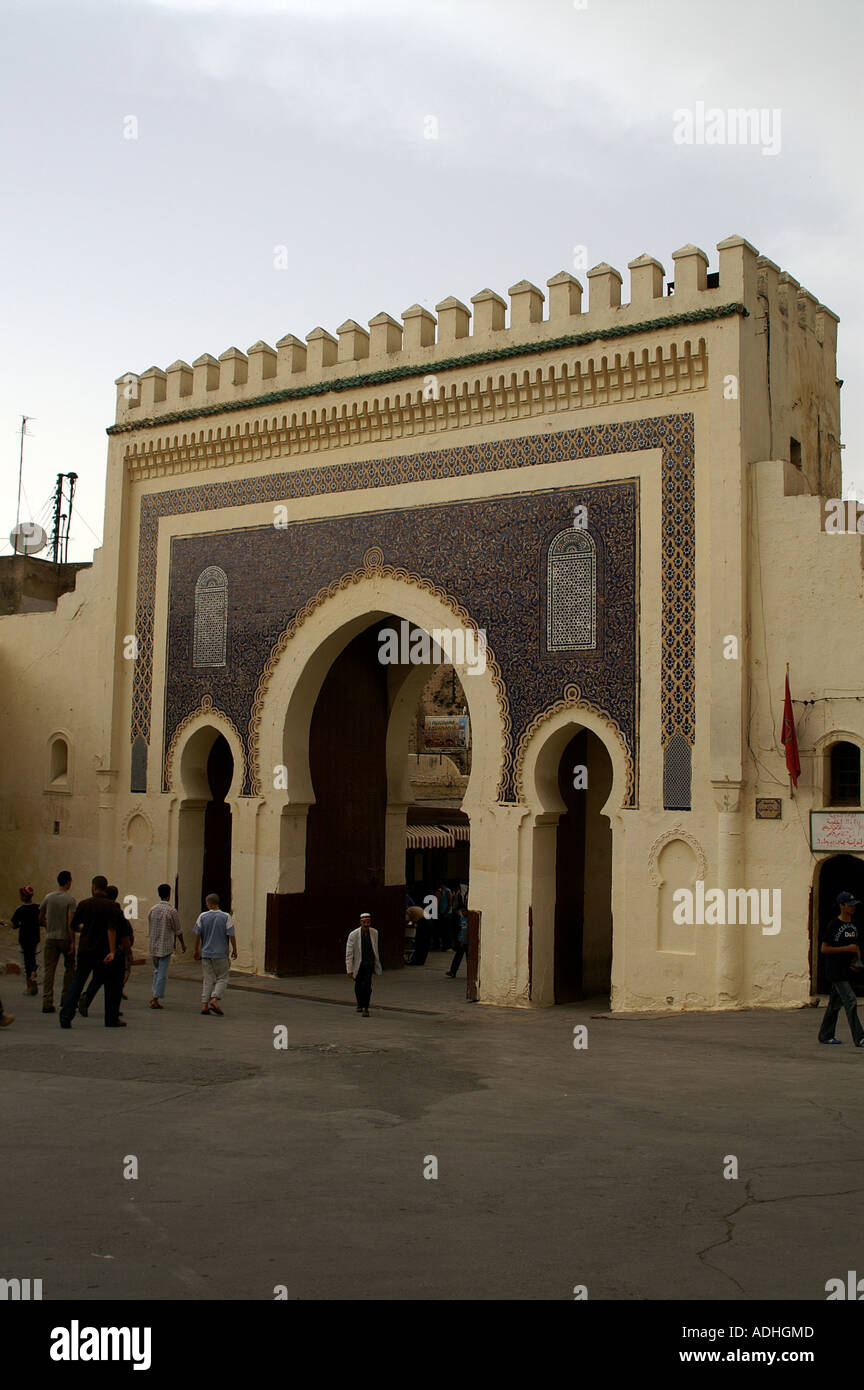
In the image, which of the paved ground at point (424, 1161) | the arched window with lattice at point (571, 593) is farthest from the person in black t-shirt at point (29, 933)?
the arched window with lattice at point (571, 593)

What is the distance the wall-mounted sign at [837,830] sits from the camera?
10.7 m

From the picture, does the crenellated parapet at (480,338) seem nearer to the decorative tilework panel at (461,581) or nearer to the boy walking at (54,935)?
the decorative tilework panel at (461,581)

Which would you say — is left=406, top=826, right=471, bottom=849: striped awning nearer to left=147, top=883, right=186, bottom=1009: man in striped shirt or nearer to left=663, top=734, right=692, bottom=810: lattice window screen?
left=147, top=883, right=186, bottom=1009: man in striped shirt

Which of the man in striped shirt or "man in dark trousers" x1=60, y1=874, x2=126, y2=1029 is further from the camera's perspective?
the man in striped shirt

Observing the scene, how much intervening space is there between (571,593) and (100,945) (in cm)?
562

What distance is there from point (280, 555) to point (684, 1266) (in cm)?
1153

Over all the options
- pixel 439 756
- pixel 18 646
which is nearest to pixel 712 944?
pixel 18 646

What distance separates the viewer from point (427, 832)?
71.5 feet

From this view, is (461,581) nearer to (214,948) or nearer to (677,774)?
(677,774)

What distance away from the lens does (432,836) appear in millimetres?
21719

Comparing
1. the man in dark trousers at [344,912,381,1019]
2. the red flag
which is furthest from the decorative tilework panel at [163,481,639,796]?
the man in dark trousers at [344,912,381,1019]

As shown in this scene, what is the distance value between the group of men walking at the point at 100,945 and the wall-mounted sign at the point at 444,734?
53.4ft

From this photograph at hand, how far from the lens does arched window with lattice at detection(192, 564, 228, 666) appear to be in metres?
15.5

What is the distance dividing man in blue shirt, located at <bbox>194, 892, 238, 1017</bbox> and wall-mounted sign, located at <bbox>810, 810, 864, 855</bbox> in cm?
513
